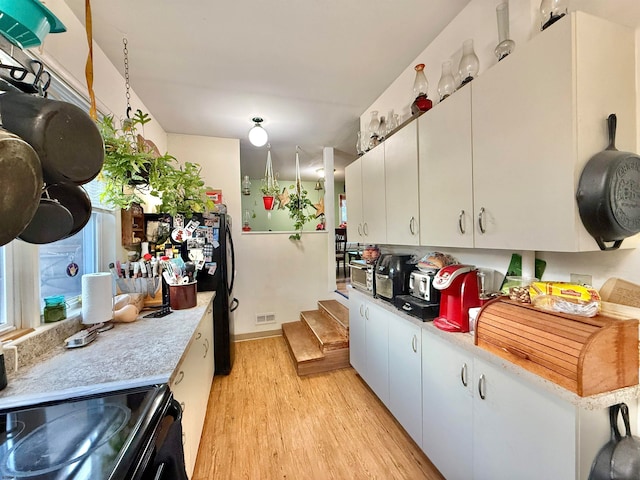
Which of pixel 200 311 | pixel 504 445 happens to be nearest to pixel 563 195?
pixel 504 445

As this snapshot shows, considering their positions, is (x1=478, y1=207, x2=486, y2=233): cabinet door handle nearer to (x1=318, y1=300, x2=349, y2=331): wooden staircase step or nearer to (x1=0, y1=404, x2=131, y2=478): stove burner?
(x1=0, y1=404, x2=131, y2=478): stove burner

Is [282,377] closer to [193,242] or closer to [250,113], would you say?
[193,242]

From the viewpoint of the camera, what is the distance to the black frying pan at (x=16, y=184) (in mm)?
527

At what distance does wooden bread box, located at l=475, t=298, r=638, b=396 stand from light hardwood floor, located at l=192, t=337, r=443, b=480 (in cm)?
112

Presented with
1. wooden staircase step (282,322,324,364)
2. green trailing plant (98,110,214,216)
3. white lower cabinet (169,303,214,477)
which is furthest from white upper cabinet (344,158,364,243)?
white lower cabinet (169,303,214,477)

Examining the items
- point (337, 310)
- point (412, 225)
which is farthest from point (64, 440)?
point (337, 310)

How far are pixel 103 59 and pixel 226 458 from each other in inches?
115

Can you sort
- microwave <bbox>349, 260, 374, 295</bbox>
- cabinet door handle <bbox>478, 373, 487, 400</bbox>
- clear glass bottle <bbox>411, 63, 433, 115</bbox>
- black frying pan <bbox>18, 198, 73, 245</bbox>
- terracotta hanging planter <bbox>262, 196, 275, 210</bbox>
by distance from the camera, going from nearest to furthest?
black frying pan <bbox>18, 198, 73, 245</bbox> → cabinet door handle <bbox>478, 373, 487, 400</bbox> → clear glass bottle <bbox>411, 63, 433, 115</bbox> → microwave <bbox>349, 260, 374, 295</bbox> → terracotta hanging planter <bbox>262, 196, 275, 210</bbox>

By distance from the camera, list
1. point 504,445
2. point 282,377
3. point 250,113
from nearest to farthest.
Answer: point 504,445 → point 282,377 → point 250,113

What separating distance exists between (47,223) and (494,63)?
2168 millimetres

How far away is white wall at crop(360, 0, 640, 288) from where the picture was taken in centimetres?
104

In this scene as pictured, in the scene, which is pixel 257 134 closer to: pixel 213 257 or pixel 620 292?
pixel 213 257

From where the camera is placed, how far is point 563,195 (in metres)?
0.96

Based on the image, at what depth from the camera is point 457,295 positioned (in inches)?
56.4
